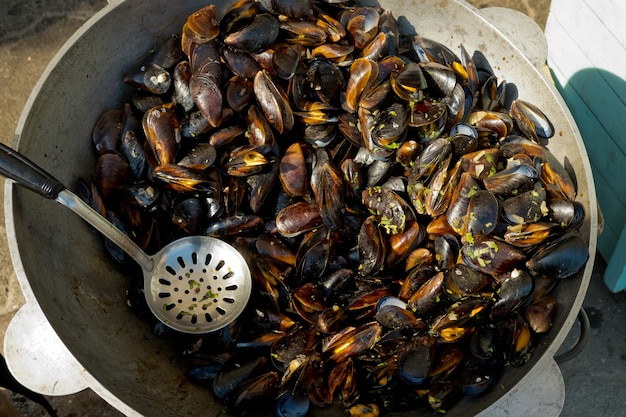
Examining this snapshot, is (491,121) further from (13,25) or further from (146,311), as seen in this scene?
(13,25)

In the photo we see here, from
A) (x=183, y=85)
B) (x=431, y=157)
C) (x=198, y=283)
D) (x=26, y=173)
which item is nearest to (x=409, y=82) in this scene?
(x=431, y=157)

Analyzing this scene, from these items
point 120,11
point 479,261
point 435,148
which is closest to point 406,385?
point 479,261

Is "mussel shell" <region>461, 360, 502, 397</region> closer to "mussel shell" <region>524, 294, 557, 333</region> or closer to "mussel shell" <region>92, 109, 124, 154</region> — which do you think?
"mussel shell" <region>524, 294, 557, 333</region>

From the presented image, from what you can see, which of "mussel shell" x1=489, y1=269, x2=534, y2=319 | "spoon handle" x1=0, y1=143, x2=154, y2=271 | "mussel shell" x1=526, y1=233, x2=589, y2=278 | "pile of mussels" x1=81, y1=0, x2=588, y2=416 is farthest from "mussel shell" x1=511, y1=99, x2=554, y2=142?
"spoon handle" x1=0, y1=143, x2=154, y2=271

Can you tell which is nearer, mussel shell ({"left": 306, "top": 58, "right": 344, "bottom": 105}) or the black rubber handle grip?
the black rubber handle grip

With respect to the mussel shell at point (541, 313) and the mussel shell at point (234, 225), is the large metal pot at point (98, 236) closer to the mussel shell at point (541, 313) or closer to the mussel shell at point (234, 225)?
the mussel shell at point (541, 313)

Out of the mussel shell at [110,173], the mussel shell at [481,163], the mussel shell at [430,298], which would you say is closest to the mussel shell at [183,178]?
the mussel shell at [110,173]

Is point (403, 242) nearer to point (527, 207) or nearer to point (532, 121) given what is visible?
point (527, 207)
